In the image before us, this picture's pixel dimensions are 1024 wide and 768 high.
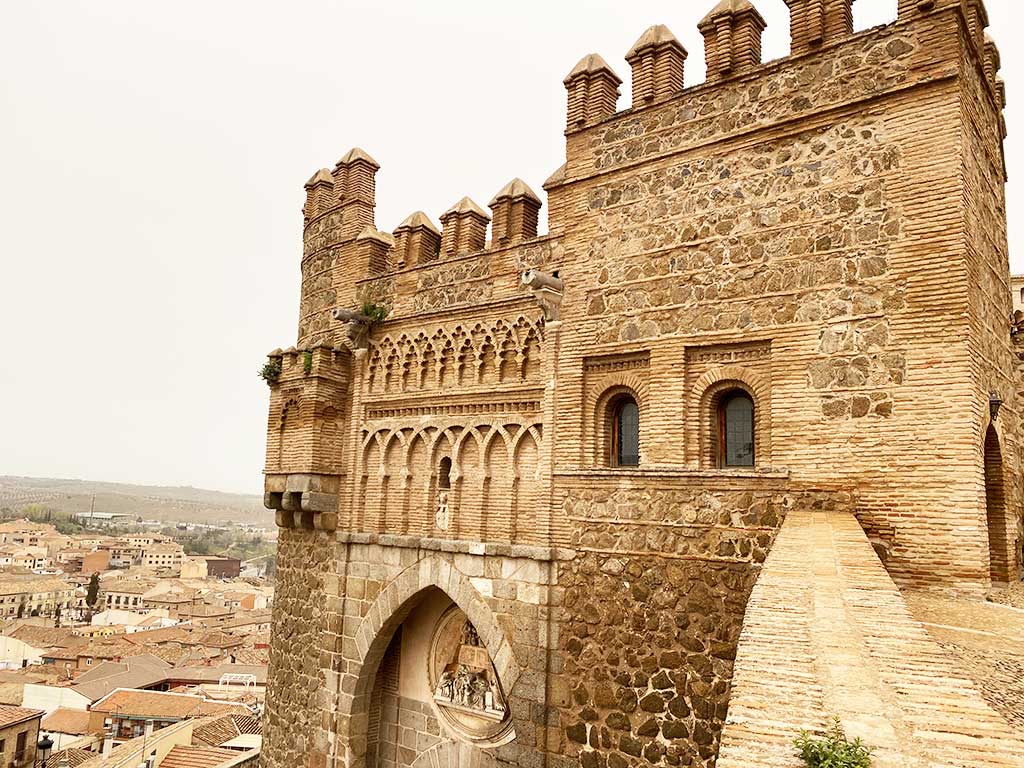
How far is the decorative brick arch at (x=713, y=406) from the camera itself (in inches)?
262

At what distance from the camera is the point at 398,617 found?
9.34 m

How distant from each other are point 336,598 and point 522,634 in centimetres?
311

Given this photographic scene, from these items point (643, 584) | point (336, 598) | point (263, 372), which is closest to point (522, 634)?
point (643, 584)

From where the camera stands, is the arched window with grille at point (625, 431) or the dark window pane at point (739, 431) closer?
the dark window pane at point (739, 431)

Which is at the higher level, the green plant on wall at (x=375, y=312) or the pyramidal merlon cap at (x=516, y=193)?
the pyramidal merlon cap at (x=516, y=193)

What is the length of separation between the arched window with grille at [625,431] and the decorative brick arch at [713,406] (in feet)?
2.17

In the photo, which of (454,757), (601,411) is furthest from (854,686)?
(454,757)

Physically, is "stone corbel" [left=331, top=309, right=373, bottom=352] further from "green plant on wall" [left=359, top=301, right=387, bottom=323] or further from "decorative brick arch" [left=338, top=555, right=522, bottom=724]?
"decorative brick arch" [left=338, top=555, right=522, bottom=724]

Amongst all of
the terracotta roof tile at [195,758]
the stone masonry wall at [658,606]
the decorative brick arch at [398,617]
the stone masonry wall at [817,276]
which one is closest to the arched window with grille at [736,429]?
the stone masonry wall at [817,276]

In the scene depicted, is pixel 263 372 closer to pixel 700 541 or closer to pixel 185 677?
pixel 700 541

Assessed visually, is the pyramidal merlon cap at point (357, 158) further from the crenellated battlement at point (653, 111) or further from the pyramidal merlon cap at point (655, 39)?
the pyramidal merlon cap at point (655, 39)

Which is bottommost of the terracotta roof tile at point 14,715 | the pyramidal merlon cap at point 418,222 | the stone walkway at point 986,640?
the terracotta roof tile at point 14,715

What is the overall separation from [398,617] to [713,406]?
476 cm

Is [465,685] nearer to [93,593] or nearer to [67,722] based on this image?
[67,722]
